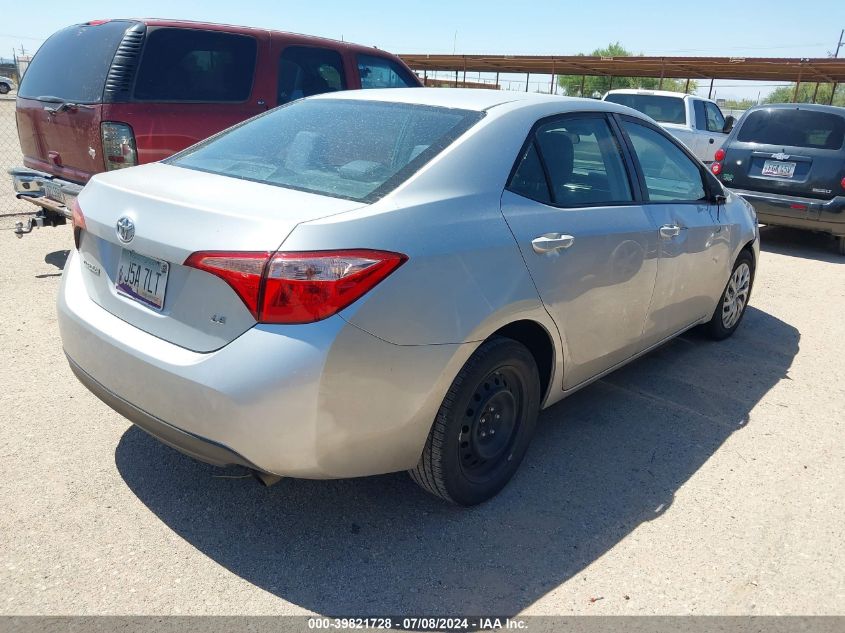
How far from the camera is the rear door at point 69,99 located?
5105 millimetres

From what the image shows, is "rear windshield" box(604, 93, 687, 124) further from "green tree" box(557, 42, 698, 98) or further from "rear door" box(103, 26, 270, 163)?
"green tree" box(557, 42, 698, 98)

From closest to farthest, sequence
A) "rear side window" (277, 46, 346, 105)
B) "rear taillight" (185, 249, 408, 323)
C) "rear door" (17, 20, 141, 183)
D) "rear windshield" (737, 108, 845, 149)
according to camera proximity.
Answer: "rear taillight" (185, 249, 408, 323)
"rear door" (17, 20, 141, 183)
"rear side window" (277, 46, 346, 105)
"rear windshield" (737, 108, 845, 149)

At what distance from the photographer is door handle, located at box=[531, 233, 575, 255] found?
284cm

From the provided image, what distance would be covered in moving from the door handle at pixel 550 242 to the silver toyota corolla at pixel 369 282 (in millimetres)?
Result: 14

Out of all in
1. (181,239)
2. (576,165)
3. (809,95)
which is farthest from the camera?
(809,95)

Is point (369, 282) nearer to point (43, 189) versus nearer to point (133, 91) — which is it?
point (133, 91)

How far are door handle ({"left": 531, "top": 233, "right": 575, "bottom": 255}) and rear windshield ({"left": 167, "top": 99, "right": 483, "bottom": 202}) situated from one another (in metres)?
0.54

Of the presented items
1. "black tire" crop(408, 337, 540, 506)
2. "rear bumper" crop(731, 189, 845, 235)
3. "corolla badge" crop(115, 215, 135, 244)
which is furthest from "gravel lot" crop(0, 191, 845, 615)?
"rear bumper" crop(731, 189, 845, 235)

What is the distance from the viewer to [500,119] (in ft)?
9.63

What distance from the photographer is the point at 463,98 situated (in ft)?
10.5

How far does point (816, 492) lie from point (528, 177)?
199 centimetres

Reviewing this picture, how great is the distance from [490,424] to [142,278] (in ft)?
4.87

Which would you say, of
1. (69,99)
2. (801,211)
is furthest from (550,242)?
(801,211)

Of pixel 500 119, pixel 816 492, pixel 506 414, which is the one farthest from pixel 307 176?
pixel 816 492
